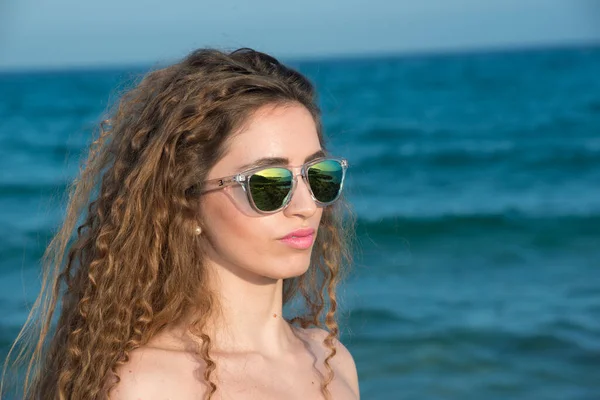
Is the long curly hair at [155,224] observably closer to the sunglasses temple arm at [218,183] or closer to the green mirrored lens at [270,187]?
the sunglasses temple arm at [218,183]

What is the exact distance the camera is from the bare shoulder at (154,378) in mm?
2867

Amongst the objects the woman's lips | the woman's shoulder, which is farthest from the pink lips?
the woman's shoulder

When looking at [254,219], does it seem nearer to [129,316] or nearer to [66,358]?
[129,316]

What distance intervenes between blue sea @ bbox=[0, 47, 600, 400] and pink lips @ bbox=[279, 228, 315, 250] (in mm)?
987

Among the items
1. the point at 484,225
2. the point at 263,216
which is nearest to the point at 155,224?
the point at 263,216

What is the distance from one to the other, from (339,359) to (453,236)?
347 inches

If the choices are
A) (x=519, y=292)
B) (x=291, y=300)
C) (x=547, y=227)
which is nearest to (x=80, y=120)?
(x=547, y=227)

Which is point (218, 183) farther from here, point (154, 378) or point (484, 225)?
point (484, 225)

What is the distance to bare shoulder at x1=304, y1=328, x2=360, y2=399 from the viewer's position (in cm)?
361

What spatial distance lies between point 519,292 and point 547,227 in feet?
11.0

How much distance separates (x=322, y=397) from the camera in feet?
11.1

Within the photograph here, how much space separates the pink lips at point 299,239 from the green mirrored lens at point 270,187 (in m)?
0.11

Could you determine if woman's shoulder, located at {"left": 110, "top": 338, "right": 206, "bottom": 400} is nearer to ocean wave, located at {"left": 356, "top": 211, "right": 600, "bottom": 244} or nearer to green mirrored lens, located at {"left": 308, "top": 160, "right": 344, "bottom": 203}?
green mirrored lens, located at {"left": 308, "top": 160, "right": 344, "bottom": 203}

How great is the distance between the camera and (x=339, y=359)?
143 inches
